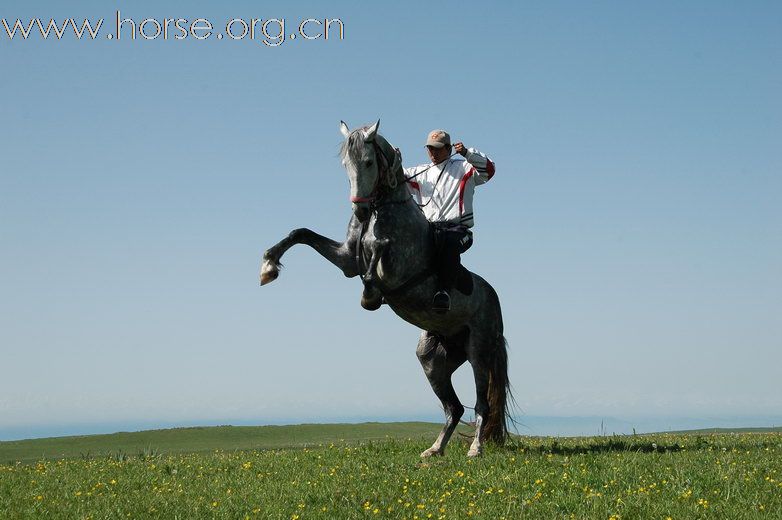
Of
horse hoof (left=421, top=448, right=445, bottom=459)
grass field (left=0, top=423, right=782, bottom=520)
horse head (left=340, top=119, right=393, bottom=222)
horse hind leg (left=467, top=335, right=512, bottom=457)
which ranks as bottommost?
grass field (left=0, top=423, right=782, bottom=520)

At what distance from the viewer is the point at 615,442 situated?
14.7m

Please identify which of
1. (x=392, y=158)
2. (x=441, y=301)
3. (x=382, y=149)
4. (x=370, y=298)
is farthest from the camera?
(x=441, y=301)

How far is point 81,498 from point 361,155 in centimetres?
546

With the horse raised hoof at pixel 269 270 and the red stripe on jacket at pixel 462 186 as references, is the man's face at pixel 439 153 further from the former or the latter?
the horse raised hoof at pixel 269 270

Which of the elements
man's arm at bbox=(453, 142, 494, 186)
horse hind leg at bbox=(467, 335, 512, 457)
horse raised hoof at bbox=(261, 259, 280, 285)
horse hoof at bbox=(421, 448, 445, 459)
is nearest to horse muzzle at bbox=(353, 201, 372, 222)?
horse raised hoof at bbox=(261, 259, 280, 285)

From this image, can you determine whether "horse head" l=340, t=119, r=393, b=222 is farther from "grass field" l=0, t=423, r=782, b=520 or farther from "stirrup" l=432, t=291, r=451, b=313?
"grass field" l=0, t=423, r=782, b=520

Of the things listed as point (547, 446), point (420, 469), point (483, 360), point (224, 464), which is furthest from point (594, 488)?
point (224, 464)

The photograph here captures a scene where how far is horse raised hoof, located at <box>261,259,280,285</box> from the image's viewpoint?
36.7 feet

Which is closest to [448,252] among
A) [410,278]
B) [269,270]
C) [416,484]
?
[410,278]

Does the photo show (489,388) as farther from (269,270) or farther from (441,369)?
(269,270)

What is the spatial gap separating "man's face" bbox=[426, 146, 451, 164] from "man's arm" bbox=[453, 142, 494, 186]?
7.4 inches

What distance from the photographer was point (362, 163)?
11.0 m

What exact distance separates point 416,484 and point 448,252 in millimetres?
3460

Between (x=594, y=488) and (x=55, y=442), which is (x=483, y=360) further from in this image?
(x=55, y=442)
